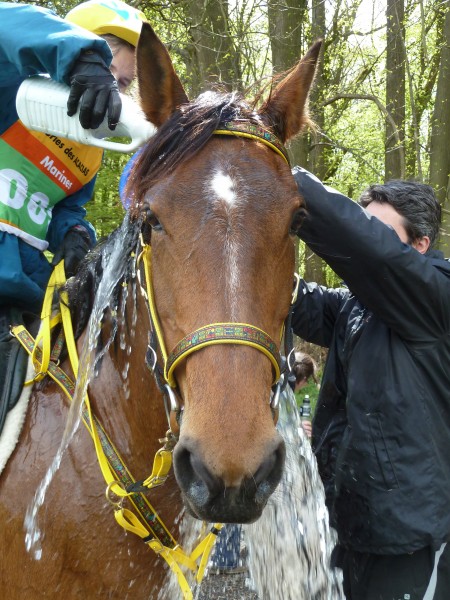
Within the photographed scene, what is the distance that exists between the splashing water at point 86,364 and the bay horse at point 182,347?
0.02 meters

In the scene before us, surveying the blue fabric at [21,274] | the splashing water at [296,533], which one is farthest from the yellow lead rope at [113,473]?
the splashing water at [296,533]

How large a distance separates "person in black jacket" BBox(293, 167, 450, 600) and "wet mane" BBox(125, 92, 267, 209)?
0.58m

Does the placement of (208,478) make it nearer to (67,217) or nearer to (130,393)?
(130,393)

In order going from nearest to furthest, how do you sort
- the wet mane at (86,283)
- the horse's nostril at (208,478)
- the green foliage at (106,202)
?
the horse's nostril at (208,478) → the wet mane at (86,283) → the green foliage at (106,202)

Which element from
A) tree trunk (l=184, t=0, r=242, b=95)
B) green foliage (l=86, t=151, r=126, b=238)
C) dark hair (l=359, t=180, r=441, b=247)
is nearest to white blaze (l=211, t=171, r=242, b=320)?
dark hair (l=359, t=180, r=441, b=247)

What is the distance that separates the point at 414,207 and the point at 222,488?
2118mm

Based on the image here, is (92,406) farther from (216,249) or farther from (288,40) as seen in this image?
(288,40)

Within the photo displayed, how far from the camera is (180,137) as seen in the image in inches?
85.5

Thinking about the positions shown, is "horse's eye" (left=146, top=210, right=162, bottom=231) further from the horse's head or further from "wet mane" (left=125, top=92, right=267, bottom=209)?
"wet mane" (left=125, top=92, right=267, bottom=209)

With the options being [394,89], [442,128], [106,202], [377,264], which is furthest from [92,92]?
[394,89]

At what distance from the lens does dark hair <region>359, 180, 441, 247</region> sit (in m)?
3.29

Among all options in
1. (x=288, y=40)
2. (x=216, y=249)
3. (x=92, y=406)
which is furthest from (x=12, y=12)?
(x=288, y=40)

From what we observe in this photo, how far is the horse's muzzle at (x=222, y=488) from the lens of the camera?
169 cm

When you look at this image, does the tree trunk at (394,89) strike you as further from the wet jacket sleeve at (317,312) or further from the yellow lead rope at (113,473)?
the yellow lead rope at (113,473)
